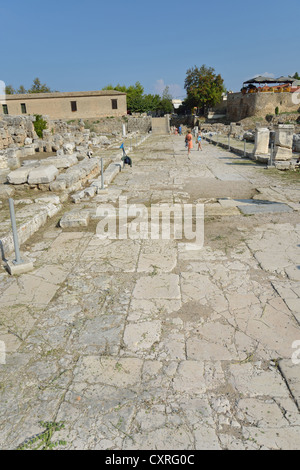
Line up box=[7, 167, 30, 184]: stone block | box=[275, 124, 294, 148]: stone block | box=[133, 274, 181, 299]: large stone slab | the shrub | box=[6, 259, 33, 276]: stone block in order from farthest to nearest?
the shrub
box=[275, 124, 294, 148]: stone block
box=[7, 167, 30, 184]: stone block
box=[6, 259, 33, 276]: stone block
box=[133, 274, 181, 299]: large stone slab

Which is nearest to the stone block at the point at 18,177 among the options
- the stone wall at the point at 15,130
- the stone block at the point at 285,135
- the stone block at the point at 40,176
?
the stone block at the point at 40,176

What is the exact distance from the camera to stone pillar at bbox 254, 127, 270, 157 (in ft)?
46.5

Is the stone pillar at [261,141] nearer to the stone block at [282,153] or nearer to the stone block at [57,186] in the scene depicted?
the stone block at [282,153]

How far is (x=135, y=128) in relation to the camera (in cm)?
4262

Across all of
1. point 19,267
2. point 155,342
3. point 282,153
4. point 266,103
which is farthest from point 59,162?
point 266,103

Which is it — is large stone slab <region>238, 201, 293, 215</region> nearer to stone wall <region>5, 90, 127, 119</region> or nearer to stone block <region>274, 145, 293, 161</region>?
stone block <region>274, 145, 293, 161</region>

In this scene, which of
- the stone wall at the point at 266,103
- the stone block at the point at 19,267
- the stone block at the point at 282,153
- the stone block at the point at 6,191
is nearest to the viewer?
the stone block at the point at 19,267

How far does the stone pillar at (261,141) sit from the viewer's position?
14.2 meters

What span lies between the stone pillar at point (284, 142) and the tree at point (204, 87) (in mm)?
40584

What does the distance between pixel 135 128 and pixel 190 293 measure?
1632 inches

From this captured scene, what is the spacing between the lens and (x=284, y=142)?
12.5m

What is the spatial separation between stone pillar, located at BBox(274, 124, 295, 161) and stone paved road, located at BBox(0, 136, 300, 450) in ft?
25.6

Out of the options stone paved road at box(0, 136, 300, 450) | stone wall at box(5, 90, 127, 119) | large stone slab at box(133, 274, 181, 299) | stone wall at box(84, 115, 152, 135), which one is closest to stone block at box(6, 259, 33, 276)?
stone paved road at box(0, 136, 300, 450)
